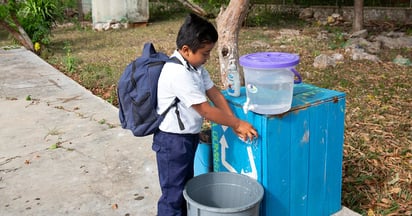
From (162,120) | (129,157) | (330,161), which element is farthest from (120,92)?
(129,157)

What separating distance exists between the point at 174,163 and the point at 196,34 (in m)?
0.74

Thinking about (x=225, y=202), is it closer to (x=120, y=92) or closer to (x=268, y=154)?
(x=268, y=154)

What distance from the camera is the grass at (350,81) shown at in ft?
11.6

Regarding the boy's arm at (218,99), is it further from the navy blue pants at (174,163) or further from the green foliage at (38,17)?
the green foliage at (38,17)

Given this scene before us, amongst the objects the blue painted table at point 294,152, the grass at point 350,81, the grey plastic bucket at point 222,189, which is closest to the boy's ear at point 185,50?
the blue painted table at point 294,152

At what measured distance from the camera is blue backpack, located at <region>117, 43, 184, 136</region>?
8.05 feet

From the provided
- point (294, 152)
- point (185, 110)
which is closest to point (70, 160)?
point (185, 110)

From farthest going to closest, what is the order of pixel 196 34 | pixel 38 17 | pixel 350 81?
pixel 38 17 → pixel 350 81 → pixel 196 34

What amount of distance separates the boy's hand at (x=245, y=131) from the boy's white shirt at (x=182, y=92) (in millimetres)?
238

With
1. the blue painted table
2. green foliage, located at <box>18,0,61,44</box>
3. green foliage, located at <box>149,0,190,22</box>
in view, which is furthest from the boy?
green foliage, located at <box>149,0,190,22</box>

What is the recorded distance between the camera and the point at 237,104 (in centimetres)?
258

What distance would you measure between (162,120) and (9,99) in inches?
172

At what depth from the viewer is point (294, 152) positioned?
98.9 inches

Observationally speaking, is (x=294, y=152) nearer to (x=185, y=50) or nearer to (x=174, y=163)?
(x=174, y=163)
